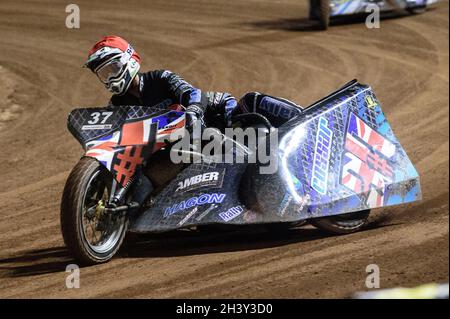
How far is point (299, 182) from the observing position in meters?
7.18

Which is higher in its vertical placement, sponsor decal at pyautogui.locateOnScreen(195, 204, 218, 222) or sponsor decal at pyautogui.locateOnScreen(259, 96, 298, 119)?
sponsor decal at pyautogui.locateOnScreen(259, 96, 298, 119)

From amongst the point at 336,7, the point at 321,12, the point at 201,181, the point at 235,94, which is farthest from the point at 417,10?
the point at 201,181

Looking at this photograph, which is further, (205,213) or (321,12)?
(321,12)

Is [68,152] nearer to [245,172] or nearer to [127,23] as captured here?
[245,172]

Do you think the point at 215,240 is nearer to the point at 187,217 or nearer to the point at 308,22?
the point at 187,217

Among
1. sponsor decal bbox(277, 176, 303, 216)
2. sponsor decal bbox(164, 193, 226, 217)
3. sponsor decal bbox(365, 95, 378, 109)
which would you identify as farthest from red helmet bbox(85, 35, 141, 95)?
sponsor decal bbox(365, 95, 378, 109)

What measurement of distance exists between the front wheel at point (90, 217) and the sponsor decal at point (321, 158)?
1.53 meters

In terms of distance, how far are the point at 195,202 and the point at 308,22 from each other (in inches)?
556

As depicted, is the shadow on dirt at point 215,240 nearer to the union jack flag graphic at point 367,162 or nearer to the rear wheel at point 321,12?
the union jack flag graphic at point 367,162

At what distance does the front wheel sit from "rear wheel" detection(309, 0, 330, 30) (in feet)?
43.4

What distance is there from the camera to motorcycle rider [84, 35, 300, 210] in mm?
7102

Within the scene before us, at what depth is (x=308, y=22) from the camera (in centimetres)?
2067

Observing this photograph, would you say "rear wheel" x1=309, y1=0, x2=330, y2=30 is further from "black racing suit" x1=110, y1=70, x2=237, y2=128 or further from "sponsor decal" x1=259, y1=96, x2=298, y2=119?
"black racing suit" x1=110, y1=70, x2=237, y2=128
